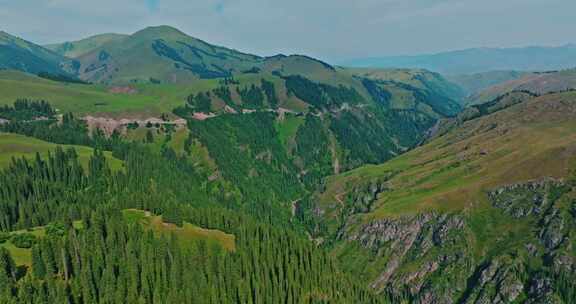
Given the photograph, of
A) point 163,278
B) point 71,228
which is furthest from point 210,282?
point 71,228

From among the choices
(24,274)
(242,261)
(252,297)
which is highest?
(24,274)

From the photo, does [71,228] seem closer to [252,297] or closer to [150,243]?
[150,243]

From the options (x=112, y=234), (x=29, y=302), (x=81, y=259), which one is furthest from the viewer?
(x=112, y=234)

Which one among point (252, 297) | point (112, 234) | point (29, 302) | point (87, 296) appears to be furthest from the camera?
point (252, 297)

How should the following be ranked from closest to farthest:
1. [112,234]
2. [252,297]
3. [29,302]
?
[29,302], [112,234], [252,297]

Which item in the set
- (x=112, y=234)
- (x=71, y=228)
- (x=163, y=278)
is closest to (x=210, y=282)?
(x=163, y=278)

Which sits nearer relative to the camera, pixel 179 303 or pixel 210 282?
pixel 179 303

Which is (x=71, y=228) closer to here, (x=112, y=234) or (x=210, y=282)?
(x=112, y=234)

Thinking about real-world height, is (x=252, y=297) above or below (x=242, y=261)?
below

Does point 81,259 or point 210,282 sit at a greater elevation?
point 81,259
